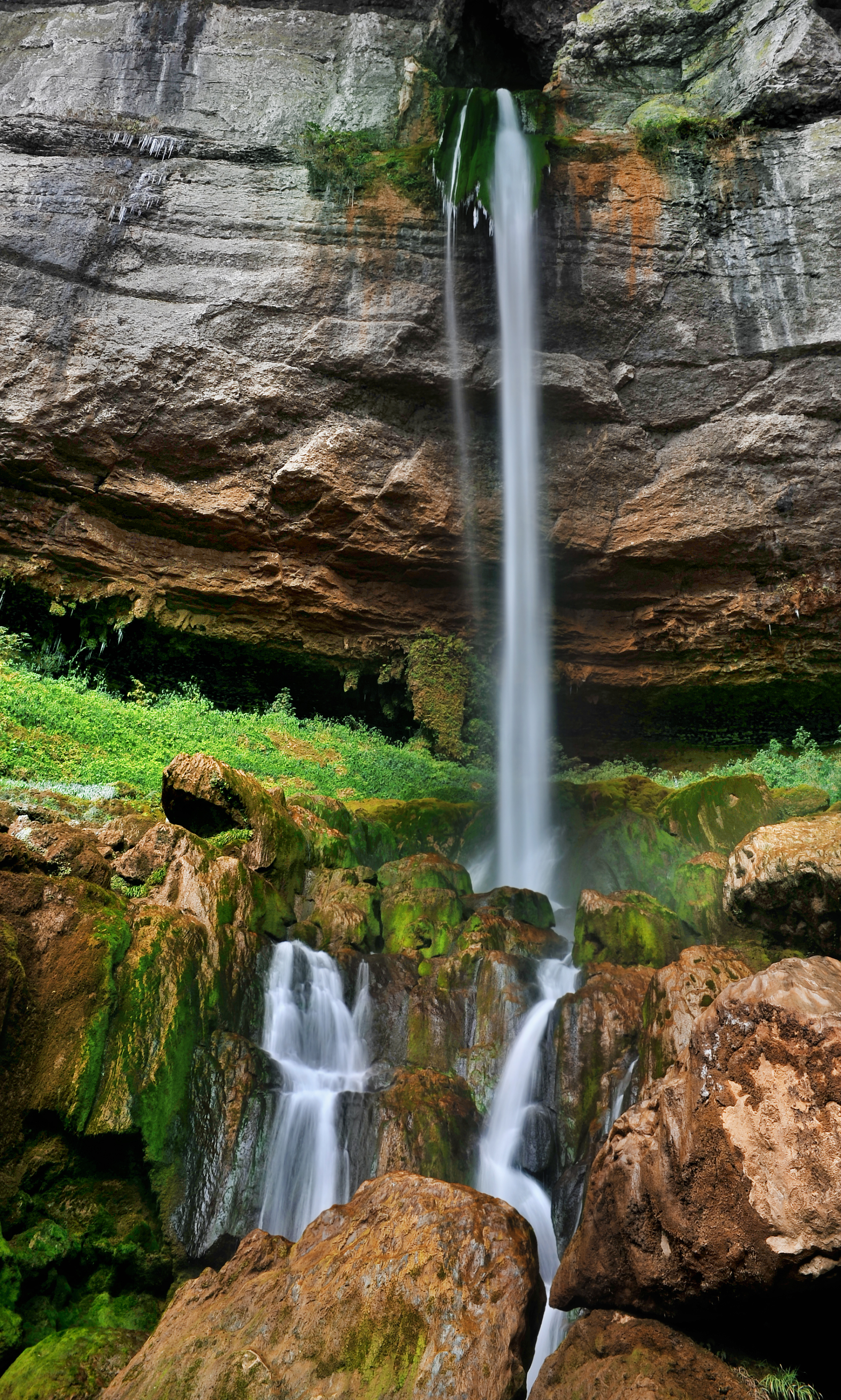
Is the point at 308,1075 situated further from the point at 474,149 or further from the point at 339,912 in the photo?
the point at 474,149

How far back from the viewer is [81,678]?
38.6 ft

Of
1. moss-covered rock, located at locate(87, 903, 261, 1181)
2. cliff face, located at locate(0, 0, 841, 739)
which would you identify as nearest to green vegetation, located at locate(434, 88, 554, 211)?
cliff face, located at locate(0, 0, 841, 739)

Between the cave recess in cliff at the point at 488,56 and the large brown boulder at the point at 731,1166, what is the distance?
16863 mm

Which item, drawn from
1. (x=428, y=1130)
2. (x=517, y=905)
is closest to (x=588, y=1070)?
(x=428, y=1130)

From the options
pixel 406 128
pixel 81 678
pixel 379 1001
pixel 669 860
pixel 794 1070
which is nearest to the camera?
pixel 794 1070

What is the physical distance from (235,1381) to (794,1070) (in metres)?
2.42

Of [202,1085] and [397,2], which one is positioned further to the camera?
[397,2]

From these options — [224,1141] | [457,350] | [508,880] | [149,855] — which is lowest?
[224,1141]

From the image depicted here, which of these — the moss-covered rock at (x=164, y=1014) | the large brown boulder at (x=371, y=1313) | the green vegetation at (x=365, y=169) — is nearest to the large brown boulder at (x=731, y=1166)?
the large brown boulder at (x=371, y=1313)


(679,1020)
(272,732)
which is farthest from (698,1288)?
(272,732)

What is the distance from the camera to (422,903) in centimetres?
716

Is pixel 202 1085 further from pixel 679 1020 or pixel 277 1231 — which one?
pixel 679 1020

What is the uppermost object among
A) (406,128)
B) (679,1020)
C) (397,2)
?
(397,2)

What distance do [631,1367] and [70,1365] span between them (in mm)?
2233
